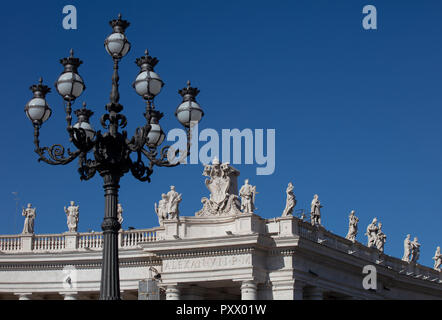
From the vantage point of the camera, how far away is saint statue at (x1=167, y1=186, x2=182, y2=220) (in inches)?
1898

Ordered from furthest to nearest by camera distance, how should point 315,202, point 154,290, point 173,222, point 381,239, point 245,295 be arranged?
1. point 381,239
2. point 315,202
3. point 173,222
4. point 245,295
5. point 154,290

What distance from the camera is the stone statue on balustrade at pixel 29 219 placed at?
5069cm

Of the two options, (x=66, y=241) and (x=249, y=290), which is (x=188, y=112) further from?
(x=66, y=241)

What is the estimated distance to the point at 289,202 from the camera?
4734cm

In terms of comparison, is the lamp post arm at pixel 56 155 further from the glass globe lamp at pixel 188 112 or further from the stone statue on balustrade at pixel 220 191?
the stone statue on balustrade at pixel 220 191

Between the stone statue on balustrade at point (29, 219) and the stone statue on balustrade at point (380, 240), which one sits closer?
the stone statue on balustrade at point (29, 219)

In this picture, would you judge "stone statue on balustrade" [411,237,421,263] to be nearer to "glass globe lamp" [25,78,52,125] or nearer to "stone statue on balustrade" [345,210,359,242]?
"stone statue on balustrade" [345,210,359,242]

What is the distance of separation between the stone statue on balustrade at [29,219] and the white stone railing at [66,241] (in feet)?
1.70

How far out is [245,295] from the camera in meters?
44.5

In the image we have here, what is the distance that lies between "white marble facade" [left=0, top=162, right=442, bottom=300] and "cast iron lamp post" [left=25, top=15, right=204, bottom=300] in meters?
21.8

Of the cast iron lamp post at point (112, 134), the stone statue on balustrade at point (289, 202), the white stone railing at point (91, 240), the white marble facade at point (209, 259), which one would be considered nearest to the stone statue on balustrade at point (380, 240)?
the white marble facade at point (209, 259)
